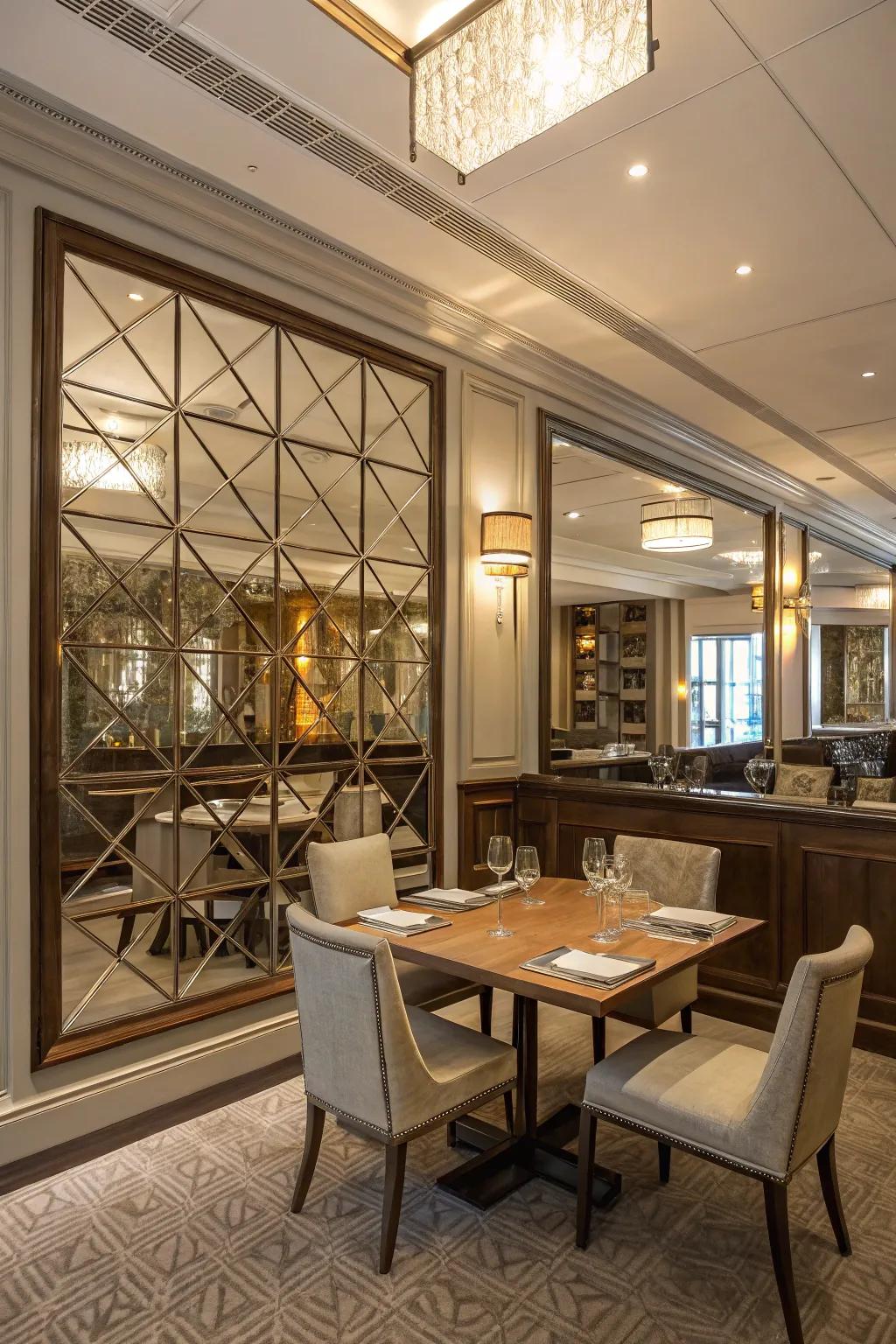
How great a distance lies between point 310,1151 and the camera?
229 centimetres

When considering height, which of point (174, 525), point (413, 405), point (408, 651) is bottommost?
point (408, 651)

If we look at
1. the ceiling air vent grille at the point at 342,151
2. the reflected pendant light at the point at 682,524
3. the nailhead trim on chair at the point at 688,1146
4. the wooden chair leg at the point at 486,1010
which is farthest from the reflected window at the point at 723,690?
the nailhead trim on chair at the point at 688,1146

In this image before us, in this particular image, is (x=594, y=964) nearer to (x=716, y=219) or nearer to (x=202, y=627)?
(x=202, y=627)

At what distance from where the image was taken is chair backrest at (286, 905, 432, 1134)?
1972 mm

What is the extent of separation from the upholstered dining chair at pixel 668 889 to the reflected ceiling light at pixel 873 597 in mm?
9609

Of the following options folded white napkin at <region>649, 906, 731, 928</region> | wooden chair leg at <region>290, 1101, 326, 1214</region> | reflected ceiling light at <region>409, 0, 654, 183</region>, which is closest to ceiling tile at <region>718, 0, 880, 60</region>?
reflected ceiling light at <region>409, 0, 654, 183</region>

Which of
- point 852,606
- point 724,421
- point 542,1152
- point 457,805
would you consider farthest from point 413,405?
point 852,606

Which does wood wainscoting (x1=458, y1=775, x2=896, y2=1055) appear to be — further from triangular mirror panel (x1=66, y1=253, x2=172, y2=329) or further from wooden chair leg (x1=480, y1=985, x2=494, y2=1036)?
triangular mirror panel (x1=66, y1=253, x2=172, y2=329)

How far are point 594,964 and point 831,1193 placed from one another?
0.77 metres

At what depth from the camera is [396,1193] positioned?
2.08 m

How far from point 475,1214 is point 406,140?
3156mm

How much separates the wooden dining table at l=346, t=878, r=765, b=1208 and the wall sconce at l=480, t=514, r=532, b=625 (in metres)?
1.91

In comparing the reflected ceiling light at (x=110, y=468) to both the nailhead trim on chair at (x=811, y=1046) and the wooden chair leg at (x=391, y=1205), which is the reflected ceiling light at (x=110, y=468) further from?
the nailhead trim on chair at (x=811, y=1046)

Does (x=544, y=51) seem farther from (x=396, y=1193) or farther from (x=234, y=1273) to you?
(x=234, y=1273)
